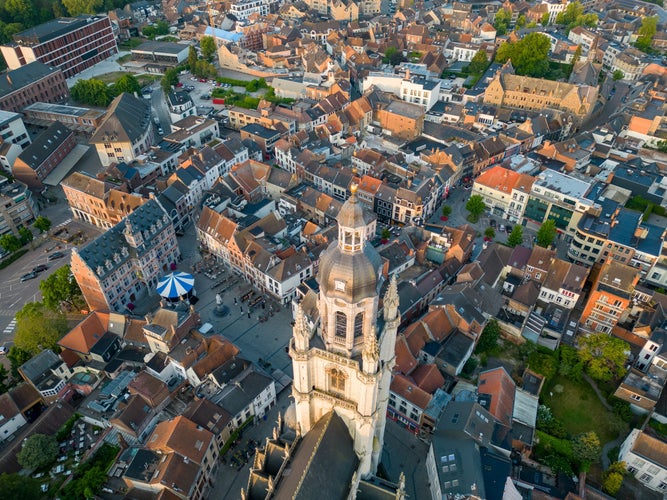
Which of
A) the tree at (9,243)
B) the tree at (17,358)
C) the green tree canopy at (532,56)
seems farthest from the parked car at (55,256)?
the green tree canopy at (532,56)

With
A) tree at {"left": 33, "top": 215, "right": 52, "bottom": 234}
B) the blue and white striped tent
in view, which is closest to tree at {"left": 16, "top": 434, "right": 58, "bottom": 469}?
the blue and white striped tent

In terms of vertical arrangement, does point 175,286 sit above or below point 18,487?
below

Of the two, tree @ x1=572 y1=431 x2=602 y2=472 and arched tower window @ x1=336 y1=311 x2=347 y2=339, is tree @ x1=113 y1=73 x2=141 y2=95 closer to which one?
arched tower window @ x1=336 y1=311 x2=347 y2=339

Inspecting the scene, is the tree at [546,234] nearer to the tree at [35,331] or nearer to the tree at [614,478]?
the tree at [614,478]

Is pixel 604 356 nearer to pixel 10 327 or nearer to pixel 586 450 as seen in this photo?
pixel 586 450

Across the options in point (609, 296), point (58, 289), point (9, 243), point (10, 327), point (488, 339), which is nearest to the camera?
point (488, 339)

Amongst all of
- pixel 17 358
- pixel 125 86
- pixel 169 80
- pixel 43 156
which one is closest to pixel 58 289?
pixel 17 358
